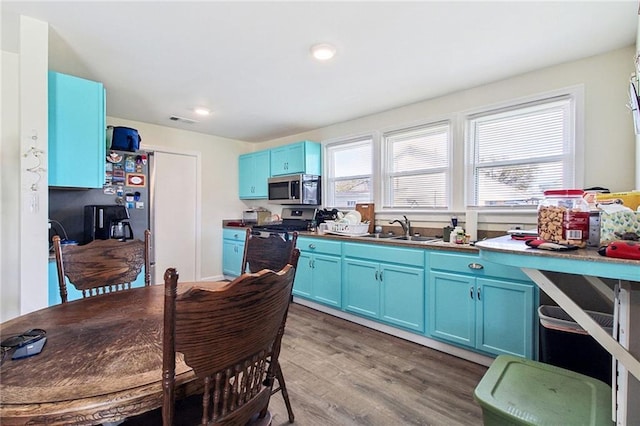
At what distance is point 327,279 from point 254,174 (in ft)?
7.60

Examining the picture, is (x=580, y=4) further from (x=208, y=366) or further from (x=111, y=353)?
(x=111, y=353)

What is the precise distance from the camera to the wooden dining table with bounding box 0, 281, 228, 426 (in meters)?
0.72

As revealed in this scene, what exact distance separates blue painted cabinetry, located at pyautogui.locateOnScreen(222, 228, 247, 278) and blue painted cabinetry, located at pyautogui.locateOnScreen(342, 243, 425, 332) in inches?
77.1

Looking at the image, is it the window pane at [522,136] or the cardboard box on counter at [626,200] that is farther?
the window pane at [522,136]

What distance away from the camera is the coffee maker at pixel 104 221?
286cm

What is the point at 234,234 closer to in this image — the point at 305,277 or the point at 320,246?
the point at 305,277

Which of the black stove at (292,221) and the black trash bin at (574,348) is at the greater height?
the black stove at (292,221)

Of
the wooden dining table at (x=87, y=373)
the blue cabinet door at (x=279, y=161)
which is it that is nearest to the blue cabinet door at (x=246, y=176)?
the blue cabinet door at (x=279, y=161)

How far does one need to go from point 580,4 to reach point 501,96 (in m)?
1.02

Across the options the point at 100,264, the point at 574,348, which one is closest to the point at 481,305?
the point at 574,348

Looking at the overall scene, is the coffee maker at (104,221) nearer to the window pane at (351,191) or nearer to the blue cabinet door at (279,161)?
the blue cabinet door at (279,161)

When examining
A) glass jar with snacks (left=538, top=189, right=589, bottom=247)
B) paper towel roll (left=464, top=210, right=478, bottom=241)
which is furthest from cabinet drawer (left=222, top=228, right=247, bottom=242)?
glass jar with snacks (left=538, top=189, right=589, bottom=247)

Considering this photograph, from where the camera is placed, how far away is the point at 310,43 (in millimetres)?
2113

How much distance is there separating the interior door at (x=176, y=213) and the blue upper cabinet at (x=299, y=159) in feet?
4.28
